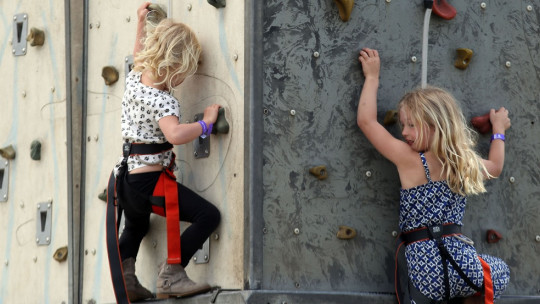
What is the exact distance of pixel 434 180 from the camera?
21.4 ft

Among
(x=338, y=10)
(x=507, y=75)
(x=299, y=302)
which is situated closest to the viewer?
(x=299, y=302)

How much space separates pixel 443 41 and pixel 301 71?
97 centimetres

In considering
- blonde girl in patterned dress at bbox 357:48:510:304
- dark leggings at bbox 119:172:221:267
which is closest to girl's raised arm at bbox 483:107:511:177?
blonde girl in patterned dress at bbox 357:48:510:304

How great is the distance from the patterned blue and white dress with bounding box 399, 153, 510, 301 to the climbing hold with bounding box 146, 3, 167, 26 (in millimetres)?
1726

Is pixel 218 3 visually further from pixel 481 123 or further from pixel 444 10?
pixel 481 123

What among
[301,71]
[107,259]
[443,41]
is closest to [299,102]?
[301,71]

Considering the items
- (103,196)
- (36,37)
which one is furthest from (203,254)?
(36,37)

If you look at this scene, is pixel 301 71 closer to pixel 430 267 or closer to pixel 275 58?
pixel 275 58

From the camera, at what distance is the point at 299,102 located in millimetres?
6543

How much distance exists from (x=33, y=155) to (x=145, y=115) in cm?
154

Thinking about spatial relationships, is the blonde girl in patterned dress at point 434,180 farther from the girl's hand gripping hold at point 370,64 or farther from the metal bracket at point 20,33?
the metal bracket at point 20,33

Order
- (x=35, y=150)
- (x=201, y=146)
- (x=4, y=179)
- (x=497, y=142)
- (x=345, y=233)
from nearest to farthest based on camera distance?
(x=345, y=233) → (x=201, y=146) → (x=497, y=142) → (x=35, y=150) → (x=4, y=179)

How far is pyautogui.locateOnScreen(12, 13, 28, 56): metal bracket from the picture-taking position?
26.4ft

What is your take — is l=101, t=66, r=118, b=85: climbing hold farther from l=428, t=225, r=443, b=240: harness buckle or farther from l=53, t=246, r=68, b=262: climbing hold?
l=428, t=225, r=443, b=240: harness buckle
